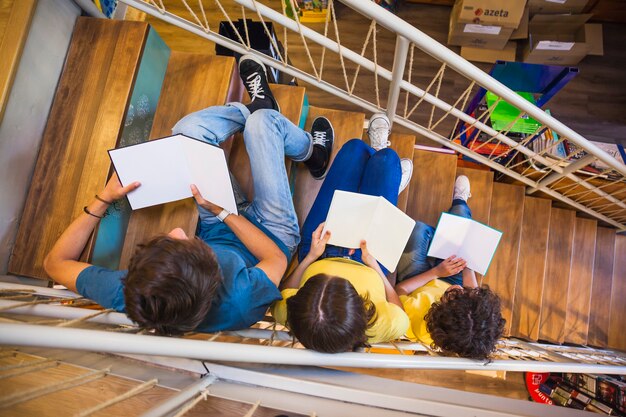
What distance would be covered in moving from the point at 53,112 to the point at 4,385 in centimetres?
121

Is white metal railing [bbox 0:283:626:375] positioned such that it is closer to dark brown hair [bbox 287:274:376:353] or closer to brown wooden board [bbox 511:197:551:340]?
dark brown hair [bbox 287:274:376:353]

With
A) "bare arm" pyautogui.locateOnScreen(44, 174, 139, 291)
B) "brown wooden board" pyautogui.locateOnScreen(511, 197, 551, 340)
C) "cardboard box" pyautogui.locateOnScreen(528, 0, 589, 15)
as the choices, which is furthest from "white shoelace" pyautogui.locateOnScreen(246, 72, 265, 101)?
"cardboard box" pyautogui.locateOnScreen(528, 0, 589, 15)

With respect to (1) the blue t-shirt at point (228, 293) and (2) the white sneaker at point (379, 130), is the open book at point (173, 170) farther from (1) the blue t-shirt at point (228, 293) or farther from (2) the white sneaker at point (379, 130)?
(2) the white sneaker at point (379, 130)

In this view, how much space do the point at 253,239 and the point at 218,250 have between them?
0.16m

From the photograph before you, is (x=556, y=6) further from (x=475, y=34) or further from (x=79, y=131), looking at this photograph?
(x=79, y=131)

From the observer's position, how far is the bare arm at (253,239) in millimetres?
1222

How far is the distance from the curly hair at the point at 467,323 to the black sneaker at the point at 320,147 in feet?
2.75

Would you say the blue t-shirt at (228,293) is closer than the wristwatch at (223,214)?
Yes

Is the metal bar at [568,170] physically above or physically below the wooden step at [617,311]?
above

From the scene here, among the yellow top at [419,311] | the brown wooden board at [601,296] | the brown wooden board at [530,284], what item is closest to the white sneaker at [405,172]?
the yellow top at [419,311]

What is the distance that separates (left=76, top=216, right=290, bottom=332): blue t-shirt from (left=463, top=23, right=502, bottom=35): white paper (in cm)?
243

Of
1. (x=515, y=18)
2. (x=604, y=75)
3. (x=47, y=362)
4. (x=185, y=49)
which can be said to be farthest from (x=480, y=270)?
(x=185, y=49)

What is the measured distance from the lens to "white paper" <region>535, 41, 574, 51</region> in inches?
99.7

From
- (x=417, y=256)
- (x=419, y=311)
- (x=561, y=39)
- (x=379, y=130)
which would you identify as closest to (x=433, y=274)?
(x=417, y=256)
